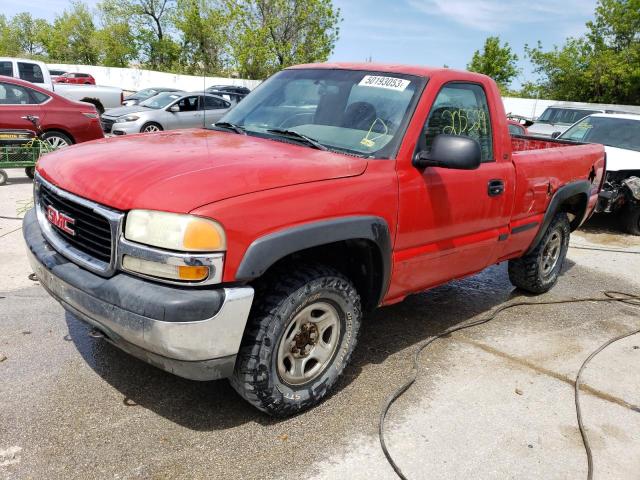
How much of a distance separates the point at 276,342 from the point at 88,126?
28.1ft

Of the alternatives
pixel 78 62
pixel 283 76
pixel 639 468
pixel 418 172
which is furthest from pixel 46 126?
pixel 78 62

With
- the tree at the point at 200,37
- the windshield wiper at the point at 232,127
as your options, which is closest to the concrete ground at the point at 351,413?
the windshield wiper at the point at 232,127

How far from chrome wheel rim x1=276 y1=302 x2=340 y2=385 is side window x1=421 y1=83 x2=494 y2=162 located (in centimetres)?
121

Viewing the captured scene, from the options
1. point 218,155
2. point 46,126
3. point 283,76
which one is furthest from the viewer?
point 46,126

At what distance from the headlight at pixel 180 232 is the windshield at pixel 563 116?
1569 cm

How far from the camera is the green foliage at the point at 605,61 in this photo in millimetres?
35062

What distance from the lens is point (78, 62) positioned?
211ft

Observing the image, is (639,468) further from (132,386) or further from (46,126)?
(46,126)

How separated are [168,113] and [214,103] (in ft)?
4.81

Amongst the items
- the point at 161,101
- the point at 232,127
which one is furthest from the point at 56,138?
the point at 232,127

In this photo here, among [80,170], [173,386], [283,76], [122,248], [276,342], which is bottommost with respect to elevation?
[173,386]

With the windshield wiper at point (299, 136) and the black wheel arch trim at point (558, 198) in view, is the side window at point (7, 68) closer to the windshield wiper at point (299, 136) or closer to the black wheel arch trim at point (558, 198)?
the windshield wiper at point (299, 136)

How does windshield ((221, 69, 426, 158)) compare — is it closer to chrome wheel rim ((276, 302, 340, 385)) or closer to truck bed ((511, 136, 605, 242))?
chrome wheel rim ((276, 302, 340, 385))

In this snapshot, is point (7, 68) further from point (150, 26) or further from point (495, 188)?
point (150, 26)
